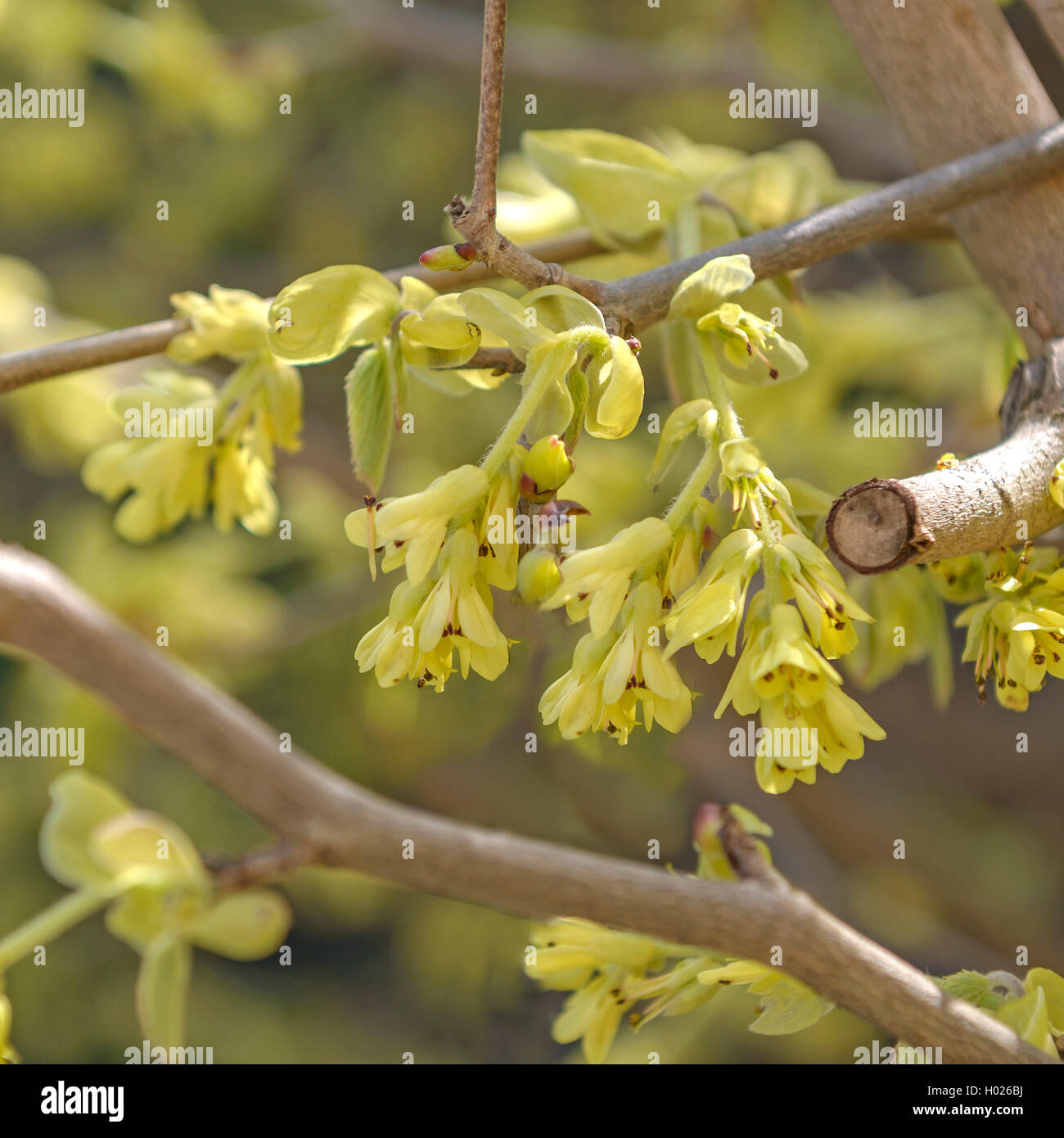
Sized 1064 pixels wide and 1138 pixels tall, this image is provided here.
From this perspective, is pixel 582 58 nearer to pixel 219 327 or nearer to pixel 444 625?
pixel 219 327

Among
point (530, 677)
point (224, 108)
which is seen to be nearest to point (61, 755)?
point (530, 677)

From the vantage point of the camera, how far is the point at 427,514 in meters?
0.32

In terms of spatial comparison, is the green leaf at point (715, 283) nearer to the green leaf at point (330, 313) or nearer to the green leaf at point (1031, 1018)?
the green leaf at point (330, 313)

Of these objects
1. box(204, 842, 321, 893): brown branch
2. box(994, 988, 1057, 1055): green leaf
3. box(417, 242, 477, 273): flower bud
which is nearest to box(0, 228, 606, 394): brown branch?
box(417, 242, 477, 273): flower bud

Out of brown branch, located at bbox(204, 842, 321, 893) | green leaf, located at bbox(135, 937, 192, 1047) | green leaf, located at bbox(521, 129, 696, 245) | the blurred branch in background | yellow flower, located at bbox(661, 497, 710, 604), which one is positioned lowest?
green leaf, located at bbox(135, 937, 192, 1047)

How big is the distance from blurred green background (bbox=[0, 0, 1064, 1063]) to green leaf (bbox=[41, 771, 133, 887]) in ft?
0.93

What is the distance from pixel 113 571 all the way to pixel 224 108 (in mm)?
546

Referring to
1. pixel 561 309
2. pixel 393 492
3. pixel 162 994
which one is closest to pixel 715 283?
pixel 561 309

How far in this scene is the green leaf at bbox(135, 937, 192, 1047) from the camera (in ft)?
1.60

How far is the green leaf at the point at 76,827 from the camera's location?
0.55m

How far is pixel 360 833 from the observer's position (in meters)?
0.45

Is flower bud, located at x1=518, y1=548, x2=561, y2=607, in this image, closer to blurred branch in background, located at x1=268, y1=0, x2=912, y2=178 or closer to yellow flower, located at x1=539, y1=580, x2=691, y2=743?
yellow flower, located at x1=539, y1=580, x2=691, y2=743

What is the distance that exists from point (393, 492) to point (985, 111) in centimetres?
84
